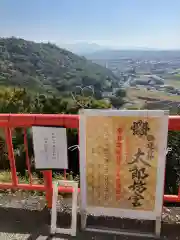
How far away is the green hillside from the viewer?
29.8 meters

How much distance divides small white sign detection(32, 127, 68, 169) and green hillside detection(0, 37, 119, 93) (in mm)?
23891

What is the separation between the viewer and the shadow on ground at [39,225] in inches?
115

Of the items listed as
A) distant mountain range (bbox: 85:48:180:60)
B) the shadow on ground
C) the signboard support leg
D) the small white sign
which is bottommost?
the shadow on ground

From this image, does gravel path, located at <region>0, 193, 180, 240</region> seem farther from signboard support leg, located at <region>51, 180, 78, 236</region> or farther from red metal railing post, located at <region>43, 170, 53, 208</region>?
red metal railing post, located at <region>43, 170, 53, 208</region>

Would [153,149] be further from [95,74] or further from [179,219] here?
[95,74]

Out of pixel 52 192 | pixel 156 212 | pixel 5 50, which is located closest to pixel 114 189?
pixel 156 212

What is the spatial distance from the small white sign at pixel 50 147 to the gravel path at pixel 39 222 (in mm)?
658

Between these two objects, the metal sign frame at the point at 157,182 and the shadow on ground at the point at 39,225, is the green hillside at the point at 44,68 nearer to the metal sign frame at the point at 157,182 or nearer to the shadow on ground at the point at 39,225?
the shadow on ground at the point at 39,225

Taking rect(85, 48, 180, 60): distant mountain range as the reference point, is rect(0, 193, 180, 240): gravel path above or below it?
below

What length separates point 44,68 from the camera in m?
43.0

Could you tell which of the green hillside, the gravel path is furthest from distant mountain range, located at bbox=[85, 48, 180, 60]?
the gravel path

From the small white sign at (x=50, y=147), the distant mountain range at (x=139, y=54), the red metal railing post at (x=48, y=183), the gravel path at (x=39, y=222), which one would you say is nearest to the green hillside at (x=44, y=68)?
the distant mountain range at (x=139, y=54)

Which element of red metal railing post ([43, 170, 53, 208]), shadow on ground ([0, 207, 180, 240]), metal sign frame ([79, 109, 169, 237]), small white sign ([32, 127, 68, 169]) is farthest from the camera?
red metal railing post ([43, 170, 53, 208])

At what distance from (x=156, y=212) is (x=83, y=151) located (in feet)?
2.98
